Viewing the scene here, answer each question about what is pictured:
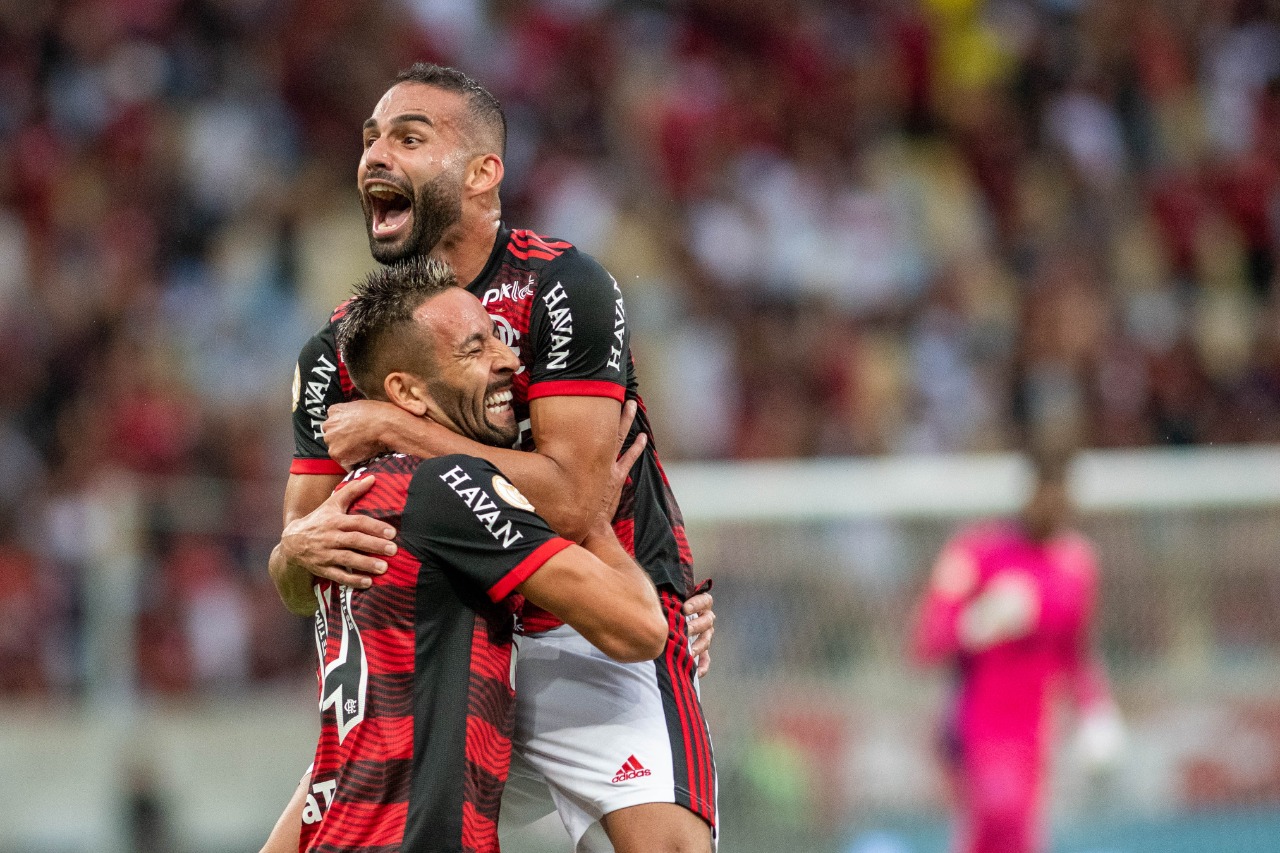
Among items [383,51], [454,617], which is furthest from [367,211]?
[383,51]

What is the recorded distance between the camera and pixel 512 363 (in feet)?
13.6

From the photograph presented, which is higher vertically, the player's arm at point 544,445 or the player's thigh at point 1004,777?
the player's arm at point 544,445

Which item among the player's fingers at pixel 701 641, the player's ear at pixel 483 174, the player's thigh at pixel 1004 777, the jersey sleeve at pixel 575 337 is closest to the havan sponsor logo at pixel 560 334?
the jersey sleeve at pixel 575 337

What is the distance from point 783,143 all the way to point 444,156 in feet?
33.9

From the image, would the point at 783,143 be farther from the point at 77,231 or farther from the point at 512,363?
the point at 512,363

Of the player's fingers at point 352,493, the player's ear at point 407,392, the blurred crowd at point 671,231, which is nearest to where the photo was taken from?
the player's fingers at point 352,493

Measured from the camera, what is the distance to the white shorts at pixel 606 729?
4.45 metres

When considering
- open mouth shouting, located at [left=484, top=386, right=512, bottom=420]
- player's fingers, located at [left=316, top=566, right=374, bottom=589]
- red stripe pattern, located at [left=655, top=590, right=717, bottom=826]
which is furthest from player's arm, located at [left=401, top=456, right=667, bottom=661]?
red stripe pattern, located at [left=655, top=590, right=717, bottom=826]

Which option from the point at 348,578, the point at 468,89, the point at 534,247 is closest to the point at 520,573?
the point at 348,578

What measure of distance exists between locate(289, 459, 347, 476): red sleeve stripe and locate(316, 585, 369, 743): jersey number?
27.5 inches

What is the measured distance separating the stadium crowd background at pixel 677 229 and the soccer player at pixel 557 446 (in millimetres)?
5951

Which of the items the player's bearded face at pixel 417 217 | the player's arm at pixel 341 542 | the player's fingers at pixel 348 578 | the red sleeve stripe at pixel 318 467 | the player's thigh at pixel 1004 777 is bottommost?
the player's thigh at pixel 1004 777

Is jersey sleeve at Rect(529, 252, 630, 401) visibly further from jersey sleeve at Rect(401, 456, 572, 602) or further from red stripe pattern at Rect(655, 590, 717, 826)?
red stripe pattern at Rect(655, 590, 717, 826)

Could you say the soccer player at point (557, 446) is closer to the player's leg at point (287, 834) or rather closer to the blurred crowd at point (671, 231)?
the player's leg at point (287, 834)
